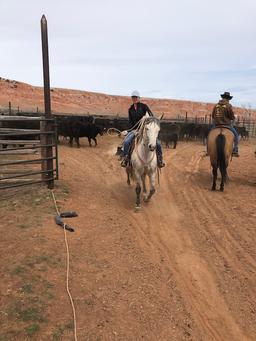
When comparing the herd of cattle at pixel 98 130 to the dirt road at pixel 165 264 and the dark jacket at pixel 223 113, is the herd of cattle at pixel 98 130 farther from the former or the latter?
the dirt road at pixel 165 264

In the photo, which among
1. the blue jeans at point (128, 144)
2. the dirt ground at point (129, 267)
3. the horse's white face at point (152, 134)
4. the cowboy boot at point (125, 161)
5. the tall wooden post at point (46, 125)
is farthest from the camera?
the cowboy boot at point (125, 161)

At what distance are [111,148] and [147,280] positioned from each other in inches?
640

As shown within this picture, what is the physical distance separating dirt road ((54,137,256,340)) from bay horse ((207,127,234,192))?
58 centimetres

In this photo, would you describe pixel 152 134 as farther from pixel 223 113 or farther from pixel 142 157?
pixel 223 113

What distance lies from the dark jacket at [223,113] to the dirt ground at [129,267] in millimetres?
2483

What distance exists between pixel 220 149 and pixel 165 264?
5609mm

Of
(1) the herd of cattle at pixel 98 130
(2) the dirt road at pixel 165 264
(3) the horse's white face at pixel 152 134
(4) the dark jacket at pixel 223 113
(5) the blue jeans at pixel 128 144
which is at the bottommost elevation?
(2) the dirt road at pixel 165 264

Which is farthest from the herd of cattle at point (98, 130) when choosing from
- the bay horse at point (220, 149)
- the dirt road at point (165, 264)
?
the dirt road at point (165, 264)

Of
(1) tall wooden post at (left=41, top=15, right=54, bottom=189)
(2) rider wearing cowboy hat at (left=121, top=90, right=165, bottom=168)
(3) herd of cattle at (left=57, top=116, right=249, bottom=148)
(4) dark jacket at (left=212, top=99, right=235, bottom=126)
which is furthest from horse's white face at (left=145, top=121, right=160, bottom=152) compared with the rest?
(3) herd of cattle at (left=57, top=116, right=249, bottom=148)

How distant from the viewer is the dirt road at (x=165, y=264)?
14.1 feet

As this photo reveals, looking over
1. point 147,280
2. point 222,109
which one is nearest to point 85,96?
point 222,109

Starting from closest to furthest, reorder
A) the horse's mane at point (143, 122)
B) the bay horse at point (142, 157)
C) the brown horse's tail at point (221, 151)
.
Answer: the horse's mane at point (143, 122) → the bay horse at point (142, 157) → the brown horse's tail at point (221, 151)

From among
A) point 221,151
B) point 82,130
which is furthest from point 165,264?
point 82,130

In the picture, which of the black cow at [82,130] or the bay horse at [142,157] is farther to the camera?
the black cow at [82,130]
